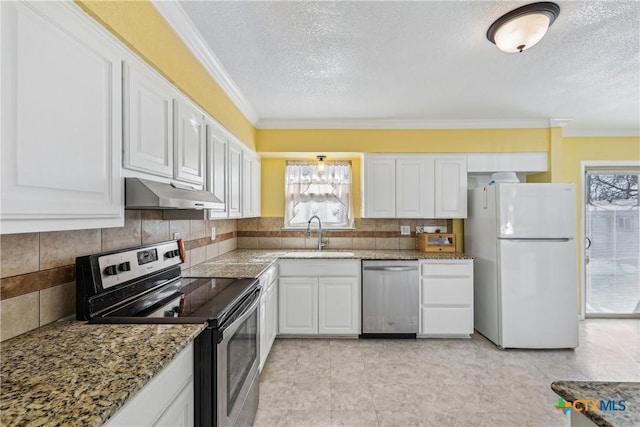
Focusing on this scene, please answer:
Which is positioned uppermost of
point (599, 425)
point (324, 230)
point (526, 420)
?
point (324, 230)

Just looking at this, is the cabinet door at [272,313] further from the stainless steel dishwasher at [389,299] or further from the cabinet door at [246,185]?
the stainless steel dishwasher at [389,299]

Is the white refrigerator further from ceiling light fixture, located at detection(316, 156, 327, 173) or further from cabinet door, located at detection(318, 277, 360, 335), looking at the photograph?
ceiling light fixture, located at detection(316, 156, 327, 173)

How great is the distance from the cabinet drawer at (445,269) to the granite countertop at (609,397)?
251 centimetres

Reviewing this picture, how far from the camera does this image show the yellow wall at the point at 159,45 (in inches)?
49.3

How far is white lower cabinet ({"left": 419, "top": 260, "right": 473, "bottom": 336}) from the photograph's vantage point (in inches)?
130

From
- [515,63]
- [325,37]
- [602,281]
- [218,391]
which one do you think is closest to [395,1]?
[325,37]

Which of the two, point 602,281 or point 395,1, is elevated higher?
point 395,1

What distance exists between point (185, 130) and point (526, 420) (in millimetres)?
2855

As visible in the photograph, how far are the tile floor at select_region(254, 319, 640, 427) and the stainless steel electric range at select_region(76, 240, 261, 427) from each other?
483 mm

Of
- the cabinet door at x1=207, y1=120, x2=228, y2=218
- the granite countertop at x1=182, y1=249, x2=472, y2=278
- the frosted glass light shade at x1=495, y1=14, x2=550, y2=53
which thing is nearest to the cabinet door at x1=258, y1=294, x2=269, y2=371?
the granite countertop at x1=182, y1=249, x2=472, y2=278

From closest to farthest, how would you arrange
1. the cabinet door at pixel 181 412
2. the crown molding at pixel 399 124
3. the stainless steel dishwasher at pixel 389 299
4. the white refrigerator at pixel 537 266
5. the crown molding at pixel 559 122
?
the cabinet door at pixel 181 412
the white refrigerator at pixel 537 266
the stainless steel dishwasher at pixel 389 299
the crown molding at pixel 559 122
the crown molding at pixel 399 124

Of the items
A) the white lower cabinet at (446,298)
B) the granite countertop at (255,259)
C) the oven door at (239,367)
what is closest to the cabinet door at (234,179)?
the granite countertop at (255,259)

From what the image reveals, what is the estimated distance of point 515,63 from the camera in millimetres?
2287

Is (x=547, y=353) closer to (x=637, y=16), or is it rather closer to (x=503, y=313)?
(x=503, y=313)
